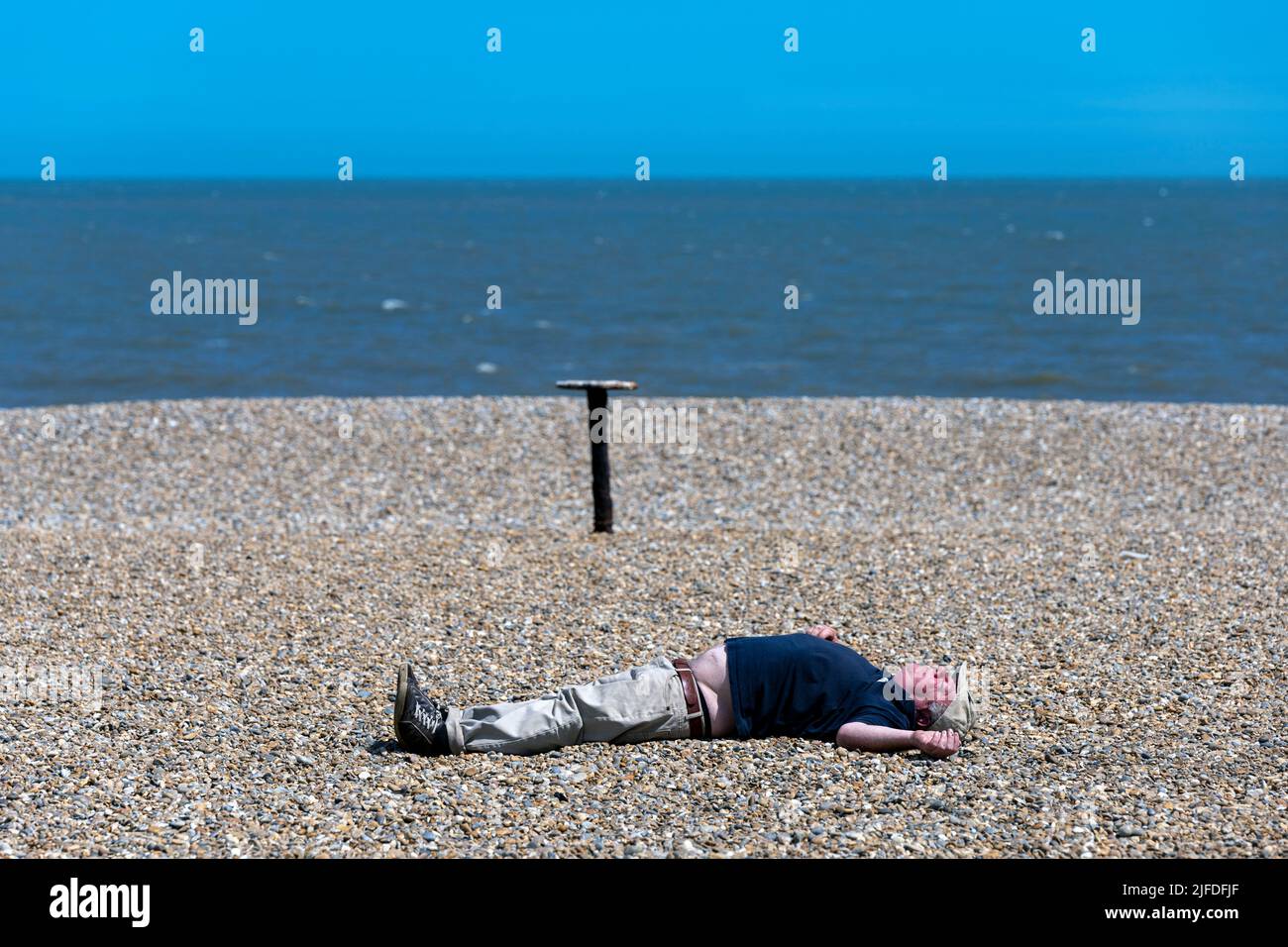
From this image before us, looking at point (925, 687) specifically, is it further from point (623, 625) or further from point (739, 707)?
point (623, 625)

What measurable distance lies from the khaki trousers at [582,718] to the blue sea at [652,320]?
16.9 m

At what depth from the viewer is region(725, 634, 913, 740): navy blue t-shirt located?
5430 millimetres

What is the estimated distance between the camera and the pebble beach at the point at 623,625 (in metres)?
4.71

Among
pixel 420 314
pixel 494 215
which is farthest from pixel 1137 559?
pixel 494 215

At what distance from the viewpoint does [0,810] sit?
4781 mm

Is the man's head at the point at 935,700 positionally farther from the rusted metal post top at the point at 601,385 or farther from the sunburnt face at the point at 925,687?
the rusted metal post top at the point at 601,385

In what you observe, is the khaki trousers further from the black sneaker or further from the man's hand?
the man's hand

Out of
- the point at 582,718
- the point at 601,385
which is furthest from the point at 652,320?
the point at 582,718

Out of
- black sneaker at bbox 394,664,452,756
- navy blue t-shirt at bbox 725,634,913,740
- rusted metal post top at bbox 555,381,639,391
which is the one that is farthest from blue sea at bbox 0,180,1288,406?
black sneaker at bbox 394,664,452,756

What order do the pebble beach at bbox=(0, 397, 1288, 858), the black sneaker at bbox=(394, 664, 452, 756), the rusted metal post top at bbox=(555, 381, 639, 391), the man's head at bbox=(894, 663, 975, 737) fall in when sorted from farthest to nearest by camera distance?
the rusted metal post top at bbox=(555, 381, 639, 391) < the man's head at bbox=(894, 663, 975, 737) < the black sneaker at bbox=(394, 664, 452, 756) < the pebble beach at bbox=(0, 397, 1288, 858)

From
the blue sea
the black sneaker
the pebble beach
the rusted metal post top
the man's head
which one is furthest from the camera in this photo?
the blue sea

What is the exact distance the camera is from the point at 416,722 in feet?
17.2

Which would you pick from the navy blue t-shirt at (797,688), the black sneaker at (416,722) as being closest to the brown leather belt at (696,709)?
the navy blue t-shirt at (797,688)

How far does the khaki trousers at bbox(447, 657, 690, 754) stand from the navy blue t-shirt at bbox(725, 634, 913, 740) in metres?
0.25
